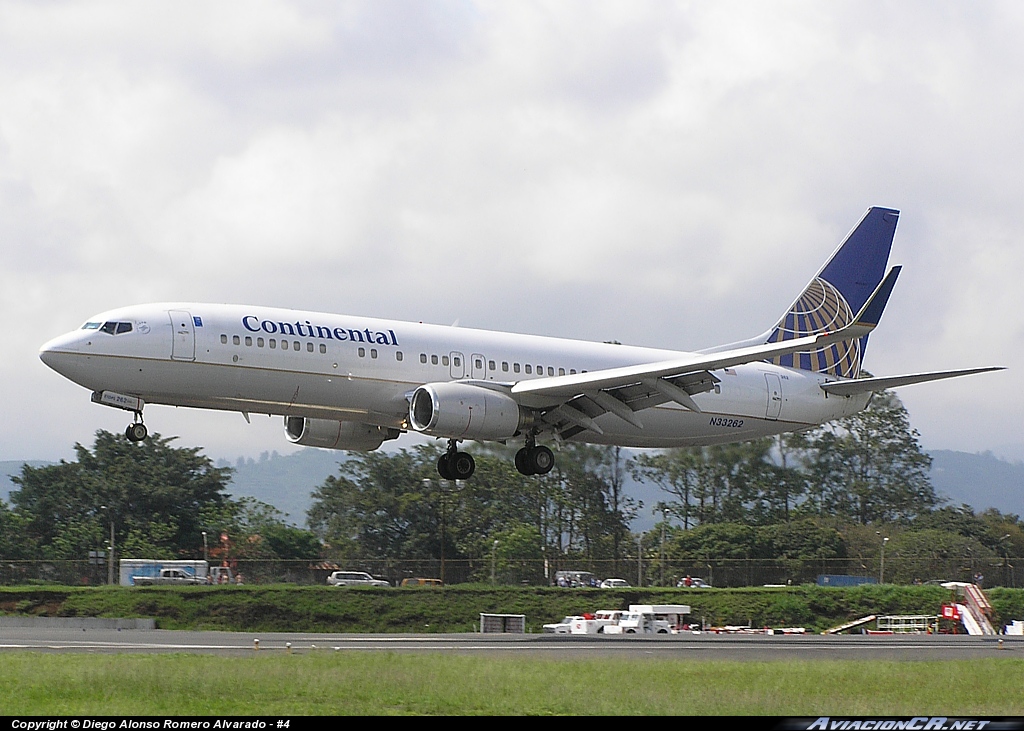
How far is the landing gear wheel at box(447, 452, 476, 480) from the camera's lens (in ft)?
140

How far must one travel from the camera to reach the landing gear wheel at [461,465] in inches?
1686

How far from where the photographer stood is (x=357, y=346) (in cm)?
3716

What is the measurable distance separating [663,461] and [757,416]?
4815 centimetres

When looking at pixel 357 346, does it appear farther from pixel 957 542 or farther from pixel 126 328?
pixel 957 542

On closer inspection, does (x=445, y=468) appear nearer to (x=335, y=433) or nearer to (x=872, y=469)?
(x=335, y=433)

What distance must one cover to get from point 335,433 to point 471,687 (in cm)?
2359

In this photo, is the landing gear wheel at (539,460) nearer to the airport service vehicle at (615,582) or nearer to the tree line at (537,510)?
the airport service vehicle at (615,582)

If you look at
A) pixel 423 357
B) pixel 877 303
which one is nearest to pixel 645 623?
pixel 423 357

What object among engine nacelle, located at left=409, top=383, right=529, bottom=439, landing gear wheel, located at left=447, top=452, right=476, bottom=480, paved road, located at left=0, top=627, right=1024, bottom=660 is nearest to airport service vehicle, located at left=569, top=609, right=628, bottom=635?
landing gear wheel, located at left=447, top=452, right=476, bottom=480

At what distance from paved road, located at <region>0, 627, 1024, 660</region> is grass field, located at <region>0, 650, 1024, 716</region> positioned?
441cm

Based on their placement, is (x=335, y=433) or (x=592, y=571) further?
(x=592, y=571)

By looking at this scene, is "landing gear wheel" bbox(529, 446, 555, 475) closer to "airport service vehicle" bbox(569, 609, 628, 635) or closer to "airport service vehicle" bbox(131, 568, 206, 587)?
"airport service vehicle" bbox(569, 609, 628, 635)

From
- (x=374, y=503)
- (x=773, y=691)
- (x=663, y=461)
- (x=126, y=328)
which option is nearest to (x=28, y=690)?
(x=773, y=691)

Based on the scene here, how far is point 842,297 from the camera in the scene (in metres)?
49.6
